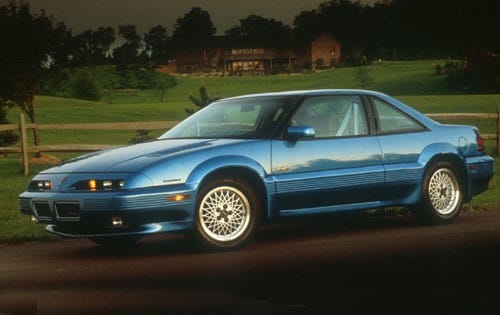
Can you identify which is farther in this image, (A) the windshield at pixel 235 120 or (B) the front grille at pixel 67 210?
(A) the windshield at pixel 235 120

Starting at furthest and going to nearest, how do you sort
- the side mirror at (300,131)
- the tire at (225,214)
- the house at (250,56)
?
the house at (250,56)
the side mirror at (300,131)
the tire at (225,214)

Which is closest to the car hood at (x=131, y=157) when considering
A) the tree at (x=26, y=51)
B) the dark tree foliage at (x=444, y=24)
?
the tree at (x=26, y=51)

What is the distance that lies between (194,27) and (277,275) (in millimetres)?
189547

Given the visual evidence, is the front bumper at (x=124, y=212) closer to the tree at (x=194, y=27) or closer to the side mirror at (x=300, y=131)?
the side mirror at (x=300, y=131)

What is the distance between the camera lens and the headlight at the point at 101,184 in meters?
10.1

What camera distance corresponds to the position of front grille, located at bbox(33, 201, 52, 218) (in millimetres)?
10445

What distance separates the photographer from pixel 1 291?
8430mm

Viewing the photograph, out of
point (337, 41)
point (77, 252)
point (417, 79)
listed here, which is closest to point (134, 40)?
point (337, 41)

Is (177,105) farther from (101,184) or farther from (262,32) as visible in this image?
(262,32)

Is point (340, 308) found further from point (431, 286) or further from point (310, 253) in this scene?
point (310, 253)

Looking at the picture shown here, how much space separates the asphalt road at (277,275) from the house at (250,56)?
152m

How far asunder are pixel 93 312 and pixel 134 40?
153 m

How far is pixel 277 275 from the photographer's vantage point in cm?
891

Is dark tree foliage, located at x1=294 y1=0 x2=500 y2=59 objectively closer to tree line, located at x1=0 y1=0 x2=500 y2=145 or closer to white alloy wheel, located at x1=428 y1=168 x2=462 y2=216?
tree line, located at x1=0 y1=0 x2=500 y2=145
